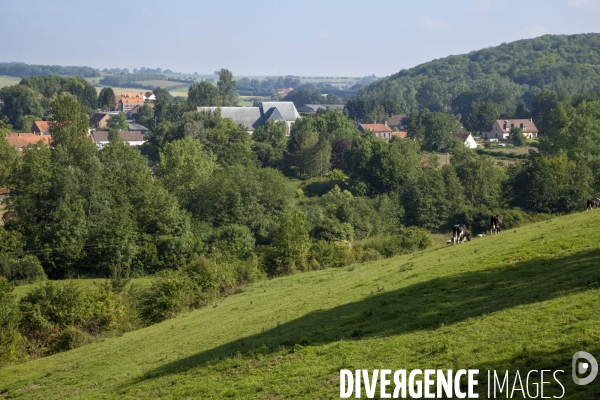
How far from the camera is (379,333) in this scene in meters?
15.0

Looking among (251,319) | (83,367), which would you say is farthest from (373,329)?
(83,367)

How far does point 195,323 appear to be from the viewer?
2377 centimetres

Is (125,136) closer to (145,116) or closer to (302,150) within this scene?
(145,116)

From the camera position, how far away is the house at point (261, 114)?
128 metres


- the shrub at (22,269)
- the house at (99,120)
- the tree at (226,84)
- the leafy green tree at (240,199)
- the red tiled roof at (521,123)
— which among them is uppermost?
the tree at (226,84)

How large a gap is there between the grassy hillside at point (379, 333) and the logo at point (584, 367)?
14 cm

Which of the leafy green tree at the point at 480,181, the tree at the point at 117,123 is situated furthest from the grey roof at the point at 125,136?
the leafy green tree at the point at 480,181

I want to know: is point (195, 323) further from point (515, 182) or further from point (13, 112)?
point (13, 112)

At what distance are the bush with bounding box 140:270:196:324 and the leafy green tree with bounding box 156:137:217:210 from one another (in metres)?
26.1

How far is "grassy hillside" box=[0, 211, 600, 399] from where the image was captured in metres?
12.3

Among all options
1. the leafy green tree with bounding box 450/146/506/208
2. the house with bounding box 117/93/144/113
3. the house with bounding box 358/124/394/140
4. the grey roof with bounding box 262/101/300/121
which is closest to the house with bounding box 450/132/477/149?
the house with bounding box 358/124/394/140

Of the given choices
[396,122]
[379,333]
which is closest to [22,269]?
[379,333]

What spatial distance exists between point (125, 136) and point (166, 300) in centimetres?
9074

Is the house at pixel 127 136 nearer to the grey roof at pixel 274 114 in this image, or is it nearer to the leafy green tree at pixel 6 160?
the grey roof at pixel 274 114
